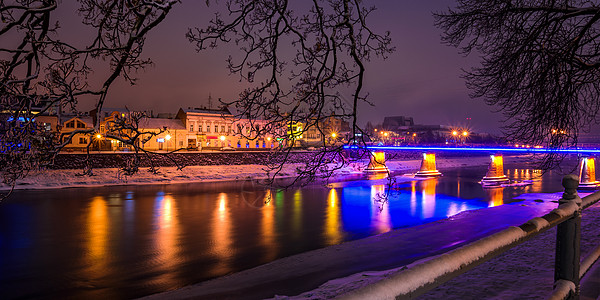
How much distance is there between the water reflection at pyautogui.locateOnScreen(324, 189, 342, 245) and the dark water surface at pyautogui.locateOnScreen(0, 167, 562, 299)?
2.2 inches

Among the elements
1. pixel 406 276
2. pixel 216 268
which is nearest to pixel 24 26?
pixel 406 276

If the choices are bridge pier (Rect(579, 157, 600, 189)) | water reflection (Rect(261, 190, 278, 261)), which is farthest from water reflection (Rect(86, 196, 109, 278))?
bridge pier (Rect(579, 157, 600, 189))

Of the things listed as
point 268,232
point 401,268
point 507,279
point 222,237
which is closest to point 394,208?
point 268,232

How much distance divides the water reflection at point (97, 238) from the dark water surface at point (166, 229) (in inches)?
1.6

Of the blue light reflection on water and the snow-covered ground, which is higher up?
the snow-covered ground

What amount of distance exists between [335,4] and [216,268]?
32.8ft

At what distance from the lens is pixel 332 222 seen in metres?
21.5

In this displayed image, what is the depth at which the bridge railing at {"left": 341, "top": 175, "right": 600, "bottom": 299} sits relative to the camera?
1338mm

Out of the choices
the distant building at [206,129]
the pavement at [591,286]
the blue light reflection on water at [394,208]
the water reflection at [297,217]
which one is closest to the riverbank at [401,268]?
the pavement at [591,286]

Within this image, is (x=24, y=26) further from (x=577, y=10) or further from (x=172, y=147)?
(x=172, y=147)

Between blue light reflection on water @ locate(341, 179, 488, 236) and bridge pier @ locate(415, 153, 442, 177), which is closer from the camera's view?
blue light reflection on water @ locate(341, 179, 488, 236)

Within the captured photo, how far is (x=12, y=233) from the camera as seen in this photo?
61.0ft

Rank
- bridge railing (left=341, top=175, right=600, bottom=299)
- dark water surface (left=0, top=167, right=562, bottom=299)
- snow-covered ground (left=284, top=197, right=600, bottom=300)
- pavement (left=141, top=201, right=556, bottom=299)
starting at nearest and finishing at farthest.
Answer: bridge railing (left=341, top=175, right=600, bottom=299) → snow-covered ground (left=284, top=197, right=600, bottom=300) → pavement (left=141, top=201, right=556, bottom=299) → dark water surface (left=0, top=167, right=562, bottom=299)

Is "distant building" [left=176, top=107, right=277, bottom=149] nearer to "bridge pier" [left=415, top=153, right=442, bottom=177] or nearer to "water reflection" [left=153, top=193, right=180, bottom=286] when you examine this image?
"bridge pier" [left=415, top=153, right=442, bottom=177]
